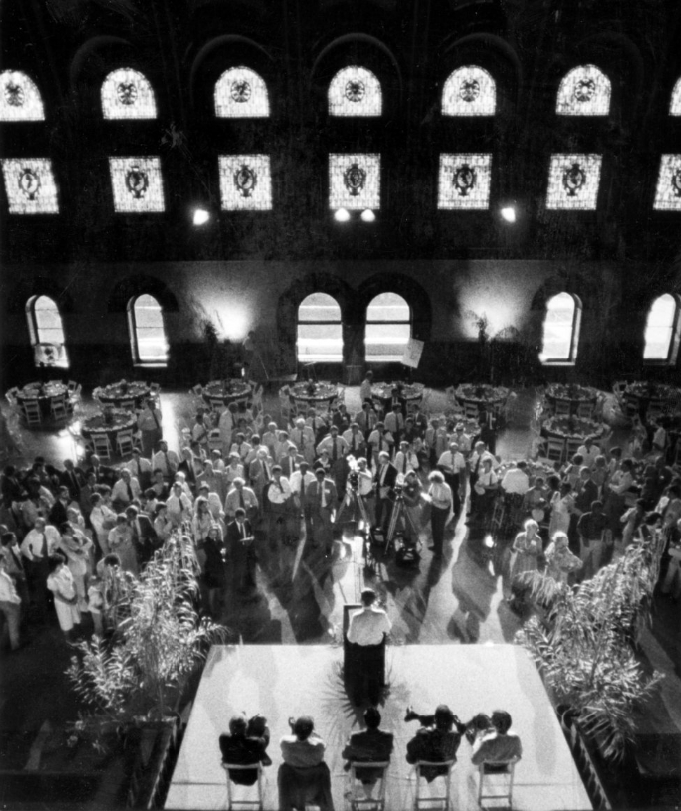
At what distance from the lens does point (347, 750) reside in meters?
5.37

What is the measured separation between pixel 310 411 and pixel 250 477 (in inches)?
174

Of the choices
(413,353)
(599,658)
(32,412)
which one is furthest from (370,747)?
(32,412)

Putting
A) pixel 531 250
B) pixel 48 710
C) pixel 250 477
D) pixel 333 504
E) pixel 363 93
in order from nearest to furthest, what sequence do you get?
pixel 48 710 < pixel 333 504 < pixel 250 477 < pixel 363 93 < pixel 531 250

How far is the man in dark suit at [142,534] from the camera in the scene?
8.68 meters

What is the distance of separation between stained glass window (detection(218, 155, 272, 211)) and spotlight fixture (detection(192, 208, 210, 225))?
52 cm

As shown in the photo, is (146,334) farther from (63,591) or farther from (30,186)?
(63,591)

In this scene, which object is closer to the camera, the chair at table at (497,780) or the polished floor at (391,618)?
the chair at table at (497,780)

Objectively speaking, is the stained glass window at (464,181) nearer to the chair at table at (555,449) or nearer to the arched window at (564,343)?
the arched window at (564,343)

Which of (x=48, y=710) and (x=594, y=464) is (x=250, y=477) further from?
(x=594, y=464)

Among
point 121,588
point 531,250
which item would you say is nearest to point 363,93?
point 531,250

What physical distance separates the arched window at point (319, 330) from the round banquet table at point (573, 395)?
6264 millimetres

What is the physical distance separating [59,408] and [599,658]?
1414cm

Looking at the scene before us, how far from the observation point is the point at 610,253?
1770 centimetres

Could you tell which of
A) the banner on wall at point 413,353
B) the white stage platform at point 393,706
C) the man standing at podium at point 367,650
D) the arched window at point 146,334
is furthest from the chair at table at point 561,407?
the arched window at point 146,334
